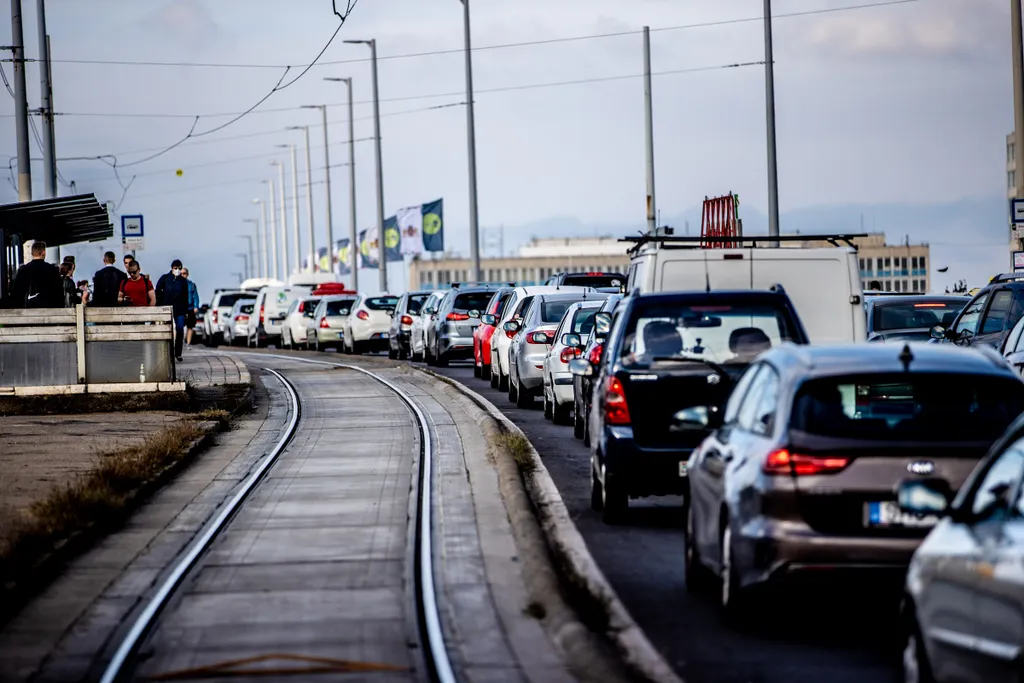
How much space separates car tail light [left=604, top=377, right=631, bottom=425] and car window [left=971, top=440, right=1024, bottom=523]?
6.36 m

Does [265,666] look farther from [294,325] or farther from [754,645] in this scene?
[294,325]

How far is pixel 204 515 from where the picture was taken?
14305 mm

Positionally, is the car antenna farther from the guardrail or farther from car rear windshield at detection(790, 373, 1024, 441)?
the guardrail

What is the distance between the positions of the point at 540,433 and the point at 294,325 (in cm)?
3424

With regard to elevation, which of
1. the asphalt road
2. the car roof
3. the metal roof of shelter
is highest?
the metal roof of shelter

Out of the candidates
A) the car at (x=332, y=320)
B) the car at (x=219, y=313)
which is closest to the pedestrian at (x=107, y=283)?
the car at (x=332, y=320)

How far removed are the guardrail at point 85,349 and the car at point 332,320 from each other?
25.6 metres

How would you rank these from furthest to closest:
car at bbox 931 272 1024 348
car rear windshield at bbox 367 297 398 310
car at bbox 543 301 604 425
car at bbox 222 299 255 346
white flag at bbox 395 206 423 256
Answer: white flag at bbox 395 206 423 256
car at bbox 222 299 255 346
car rear windshield at bbox 367 297 398 310
car at bbox 543 301 604 425
car at bbox 931 272 1024 348

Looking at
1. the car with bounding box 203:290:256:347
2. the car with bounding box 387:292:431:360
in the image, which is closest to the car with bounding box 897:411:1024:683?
the car with bounding box 387:292:431:360

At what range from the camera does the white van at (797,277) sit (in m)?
15.7

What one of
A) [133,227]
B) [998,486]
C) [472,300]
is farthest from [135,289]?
[998,486]

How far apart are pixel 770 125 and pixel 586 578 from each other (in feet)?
98.9

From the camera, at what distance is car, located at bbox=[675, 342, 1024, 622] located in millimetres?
8625

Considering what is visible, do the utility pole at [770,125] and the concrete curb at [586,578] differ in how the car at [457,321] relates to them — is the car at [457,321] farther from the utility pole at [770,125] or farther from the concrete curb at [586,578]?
the concrete curb at [586,578]
